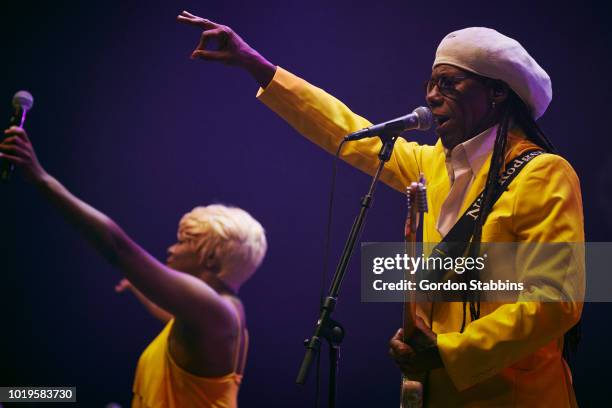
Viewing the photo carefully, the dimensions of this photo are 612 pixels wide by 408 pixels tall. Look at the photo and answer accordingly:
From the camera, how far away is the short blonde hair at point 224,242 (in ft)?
11.0

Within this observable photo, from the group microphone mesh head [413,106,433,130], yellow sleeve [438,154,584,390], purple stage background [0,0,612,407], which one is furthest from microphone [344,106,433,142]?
purple stage background [0,0,612,407]

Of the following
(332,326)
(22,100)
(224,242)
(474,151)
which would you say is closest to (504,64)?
(474,151)

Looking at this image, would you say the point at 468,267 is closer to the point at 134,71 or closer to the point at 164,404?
the point at 164,404

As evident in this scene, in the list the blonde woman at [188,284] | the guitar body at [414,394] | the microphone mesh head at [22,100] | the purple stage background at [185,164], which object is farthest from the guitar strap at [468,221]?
the purple stage background at [185,164]

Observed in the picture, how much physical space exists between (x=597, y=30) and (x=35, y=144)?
353cm

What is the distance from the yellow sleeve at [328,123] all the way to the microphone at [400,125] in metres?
0.29

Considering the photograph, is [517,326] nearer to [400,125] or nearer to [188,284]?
[400,125]

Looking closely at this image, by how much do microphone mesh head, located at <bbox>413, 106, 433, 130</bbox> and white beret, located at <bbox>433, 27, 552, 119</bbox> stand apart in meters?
0.21

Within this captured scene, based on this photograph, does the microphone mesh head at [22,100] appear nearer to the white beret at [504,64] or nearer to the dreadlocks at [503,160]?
the white beret at [504,64]

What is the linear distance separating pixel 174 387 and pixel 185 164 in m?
1.93

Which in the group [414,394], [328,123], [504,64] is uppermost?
[504,64]

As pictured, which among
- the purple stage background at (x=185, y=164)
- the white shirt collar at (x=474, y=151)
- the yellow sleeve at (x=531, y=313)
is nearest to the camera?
the yellow sleeve at (x=531, y=313)

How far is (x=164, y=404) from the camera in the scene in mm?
2967

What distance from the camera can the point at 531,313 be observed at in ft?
6.23
